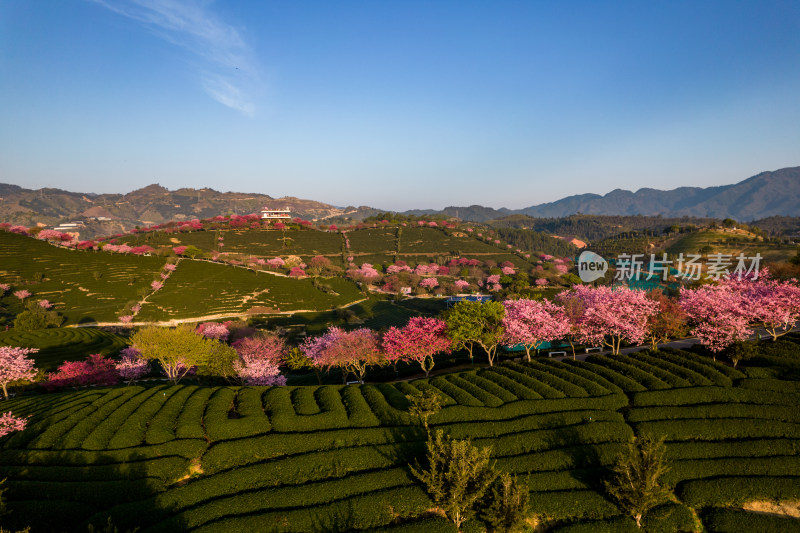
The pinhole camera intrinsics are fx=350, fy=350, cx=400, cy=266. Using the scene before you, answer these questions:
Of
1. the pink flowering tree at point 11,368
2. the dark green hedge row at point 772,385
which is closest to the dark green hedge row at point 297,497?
the dark green hedge row at point 772,385

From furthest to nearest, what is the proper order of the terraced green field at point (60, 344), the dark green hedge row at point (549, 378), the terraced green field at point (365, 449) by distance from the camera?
the terraced green field at point (60, 344) → the dark green hedge row at point (549, 378) → the terraced green field at point (365, 449)

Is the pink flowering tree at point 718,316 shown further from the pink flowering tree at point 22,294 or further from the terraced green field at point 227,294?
the pink flowering tree at point 22,294

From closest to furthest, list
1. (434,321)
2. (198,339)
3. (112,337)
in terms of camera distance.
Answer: (198,339)
(434,321)
(112,337)

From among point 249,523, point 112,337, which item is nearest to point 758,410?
point 249,523

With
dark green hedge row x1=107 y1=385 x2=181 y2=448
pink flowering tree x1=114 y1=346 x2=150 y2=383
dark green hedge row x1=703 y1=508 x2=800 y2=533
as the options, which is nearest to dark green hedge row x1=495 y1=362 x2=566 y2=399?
dark green hedge row x1=703 y1=508 x2=800 y2=533

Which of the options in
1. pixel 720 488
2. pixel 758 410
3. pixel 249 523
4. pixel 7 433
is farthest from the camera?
pixel 758 410

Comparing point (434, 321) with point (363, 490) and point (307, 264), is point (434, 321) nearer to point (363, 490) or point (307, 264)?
point (363, 490)
